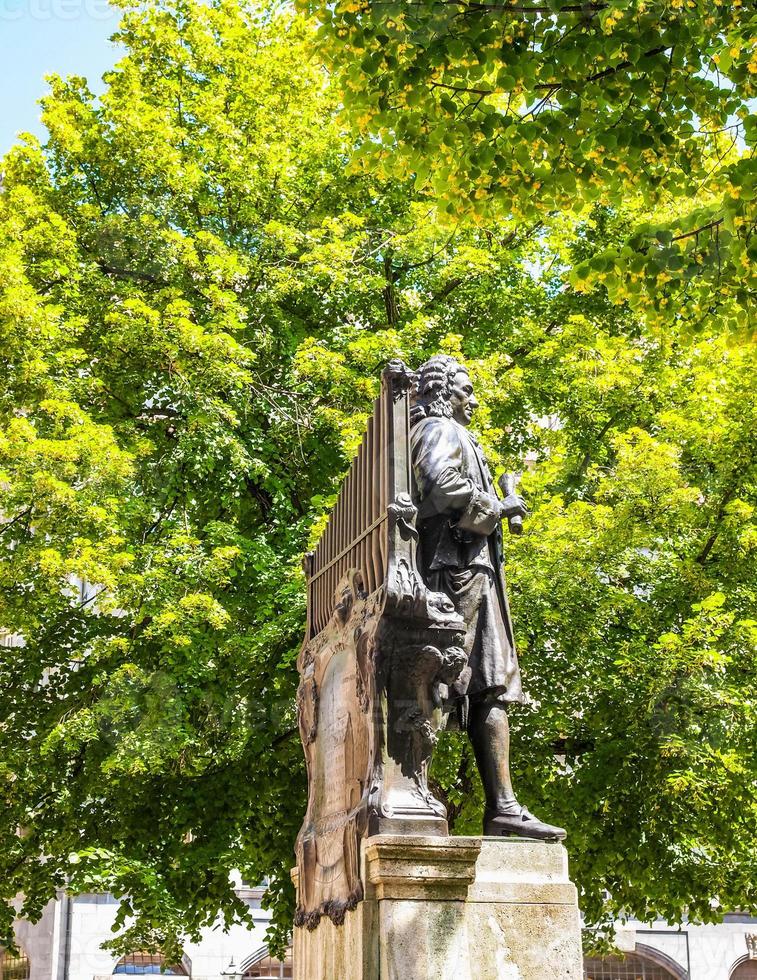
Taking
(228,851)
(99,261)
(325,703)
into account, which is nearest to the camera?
(325,703)

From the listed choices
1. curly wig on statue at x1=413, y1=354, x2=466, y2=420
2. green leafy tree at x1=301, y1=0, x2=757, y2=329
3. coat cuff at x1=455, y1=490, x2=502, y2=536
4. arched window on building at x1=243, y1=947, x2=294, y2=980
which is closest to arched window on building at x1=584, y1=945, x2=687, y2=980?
arched window on building at x1=243, y1=947, x2=294, y2=980

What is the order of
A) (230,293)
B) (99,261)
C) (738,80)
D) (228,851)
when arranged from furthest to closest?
1. (99,261)
2. (230,293)
3. (228,851)
4. (738,80)

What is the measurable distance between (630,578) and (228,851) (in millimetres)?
5053

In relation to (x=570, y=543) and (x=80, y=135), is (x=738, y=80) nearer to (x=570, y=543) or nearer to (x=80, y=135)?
(x=570, y=543)

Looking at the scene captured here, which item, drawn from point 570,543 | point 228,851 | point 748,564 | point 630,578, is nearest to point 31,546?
point 228,851

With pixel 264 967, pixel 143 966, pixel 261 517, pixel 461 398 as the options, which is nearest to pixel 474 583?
pixel 461 398

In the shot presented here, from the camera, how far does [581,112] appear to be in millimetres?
6844

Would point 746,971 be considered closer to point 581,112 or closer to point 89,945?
point 89,945

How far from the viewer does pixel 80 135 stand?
617 inches

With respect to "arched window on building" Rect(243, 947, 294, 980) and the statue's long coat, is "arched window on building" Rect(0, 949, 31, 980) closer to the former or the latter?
"arched window on building" Rect(243, 947, 294, 980)

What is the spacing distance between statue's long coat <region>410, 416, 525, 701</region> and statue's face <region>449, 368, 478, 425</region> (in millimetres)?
503

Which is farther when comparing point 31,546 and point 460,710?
point 31,546

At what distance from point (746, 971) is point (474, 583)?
24.2 meters

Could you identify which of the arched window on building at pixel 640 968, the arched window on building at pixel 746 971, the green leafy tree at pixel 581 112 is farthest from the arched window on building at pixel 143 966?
the green leafy tree at pixel 581 112
